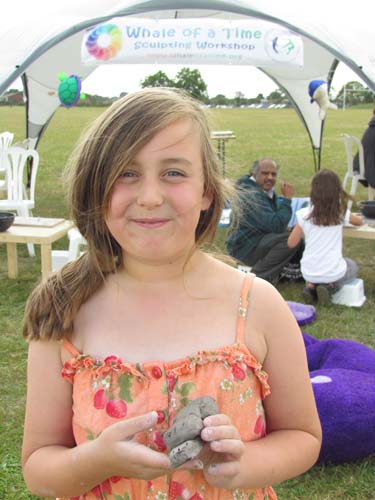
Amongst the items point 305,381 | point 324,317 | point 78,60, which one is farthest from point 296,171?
point 305,381

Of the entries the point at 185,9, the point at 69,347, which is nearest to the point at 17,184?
the point at 185,9

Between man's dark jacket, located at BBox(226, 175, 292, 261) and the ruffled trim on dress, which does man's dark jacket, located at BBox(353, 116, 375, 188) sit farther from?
the ruffled trim on dress

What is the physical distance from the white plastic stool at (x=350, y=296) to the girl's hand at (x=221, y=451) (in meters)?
4.49

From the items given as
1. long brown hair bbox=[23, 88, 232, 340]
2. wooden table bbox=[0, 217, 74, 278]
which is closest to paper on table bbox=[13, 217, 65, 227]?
wooden table bbox=[0, 217, 74, 278]

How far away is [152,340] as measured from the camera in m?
1.16

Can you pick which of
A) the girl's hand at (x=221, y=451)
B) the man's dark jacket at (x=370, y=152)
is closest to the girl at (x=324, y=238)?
the man's dark jacket at (x=370, y=152)

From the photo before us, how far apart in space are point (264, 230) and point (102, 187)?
489 centimetres

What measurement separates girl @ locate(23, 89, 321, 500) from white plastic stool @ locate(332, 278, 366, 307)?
4.29 m

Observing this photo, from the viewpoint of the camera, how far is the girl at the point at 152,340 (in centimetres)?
109

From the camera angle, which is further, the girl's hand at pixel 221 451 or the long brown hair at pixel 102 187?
the long brown hair at pixel 102 187

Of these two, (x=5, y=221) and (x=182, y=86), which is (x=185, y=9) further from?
(x=5, y=221)

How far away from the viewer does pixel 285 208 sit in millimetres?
5961

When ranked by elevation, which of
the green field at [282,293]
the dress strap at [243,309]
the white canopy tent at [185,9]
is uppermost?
the white canopy tent at [185,9]

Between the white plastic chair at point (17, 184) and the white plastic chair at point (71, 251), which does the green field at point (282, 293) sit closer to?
the white plastic chair at point (71, 251)
